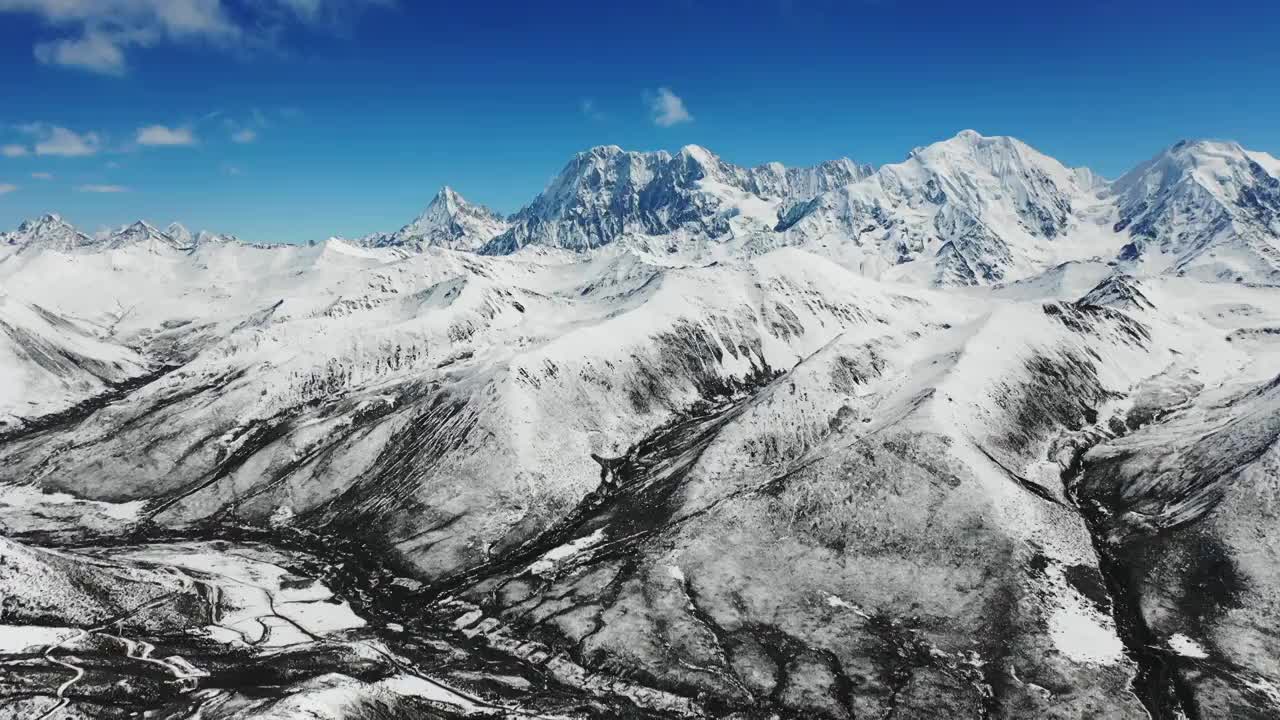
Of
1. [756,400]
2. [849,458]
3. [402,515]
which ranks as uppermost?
[756,400]

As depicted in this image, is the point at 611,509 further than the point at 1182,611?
Yes

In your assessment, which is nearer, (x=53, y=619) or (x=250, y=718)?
(x=250, y=718)

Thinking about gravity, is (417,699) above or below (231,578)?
below

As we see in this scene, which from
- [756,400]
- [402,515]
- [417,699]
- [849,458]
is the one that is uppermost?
[756,400]

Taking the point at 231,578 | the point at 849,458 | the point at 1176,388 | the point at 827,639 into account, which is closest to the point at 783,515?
the point at 849,458

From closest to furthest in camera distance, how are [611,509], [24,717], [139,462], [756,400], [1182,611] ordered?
[24,717] → [1182,611] → [611,509] → [756,400] → [139,462]

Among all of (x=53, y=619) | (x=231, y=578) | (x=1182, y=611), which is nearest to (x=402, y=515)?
(x=231, y=578)

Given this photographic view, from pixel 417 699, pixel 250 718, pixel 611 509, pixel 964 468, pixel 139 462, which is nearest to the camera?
pixel 250 718

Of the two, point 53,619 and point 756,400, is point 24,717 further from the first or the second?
point 756,400

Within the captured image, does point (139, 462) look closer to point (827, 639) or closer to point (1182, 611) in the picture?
point (827, 639)
